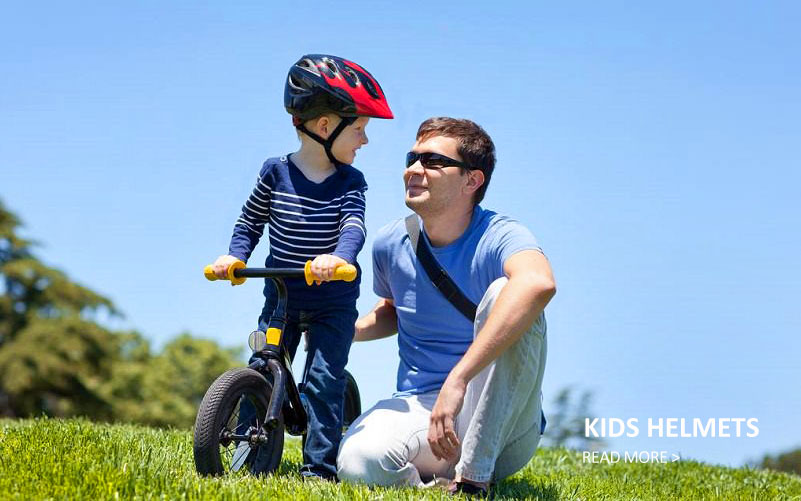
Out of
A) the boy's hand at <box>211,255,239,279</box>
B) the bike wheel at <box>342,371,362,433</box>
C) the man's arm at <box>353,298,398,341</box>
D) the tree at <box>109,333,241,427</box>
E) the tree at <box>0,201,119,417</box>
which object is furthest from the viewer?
the tree at <box>109,333,241,427</box>

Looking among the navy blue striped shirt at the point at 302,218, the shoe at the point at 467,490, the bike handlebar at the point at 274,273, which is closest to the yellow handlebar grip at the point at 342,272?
the bike handlebar at the point at 274,273

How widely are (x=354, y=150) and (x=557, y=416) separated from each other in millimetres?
22504

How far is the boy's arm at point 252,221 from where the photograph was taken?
5.15 m

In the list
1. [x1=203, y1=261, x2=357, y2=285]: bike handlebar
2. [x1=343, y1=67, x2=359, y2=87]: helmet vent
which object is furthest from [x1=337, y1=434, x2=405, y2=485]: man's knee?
[x1=343, y1=67, x2=359, y2=87]: helmet vent

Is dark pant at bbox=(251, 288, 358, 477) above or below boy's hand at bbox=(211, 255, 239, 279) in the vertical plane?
below

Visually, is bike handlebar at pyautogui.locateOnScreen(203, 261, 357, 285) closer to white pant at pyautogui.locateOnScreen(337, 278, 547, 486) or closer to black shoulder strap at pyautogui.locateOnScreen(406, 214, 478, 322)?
black shoulder strap at pyautogui.locateOnScreen(406, 214, 478, 322)

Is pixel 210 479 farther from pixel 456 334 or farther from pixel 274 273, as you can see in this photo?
pixel 456 334

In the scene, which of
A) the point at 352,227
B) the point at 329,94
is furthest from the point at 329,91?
the point at 352,227

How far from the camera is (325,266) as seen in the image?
4.51m

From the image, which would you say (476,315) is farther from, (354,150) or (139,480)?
(139,480)

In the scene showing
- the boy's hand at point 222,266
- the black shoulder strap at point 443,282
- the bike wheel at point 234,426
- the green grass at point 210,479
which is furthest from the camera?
the black shoulder strap at point 443,282

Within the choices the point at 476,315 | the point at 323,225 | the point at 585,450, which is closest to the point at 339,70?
the point at 323,225

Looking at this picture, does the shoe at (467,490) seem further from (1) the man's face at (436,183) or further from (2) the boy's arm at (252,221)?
(2) the boy's arm at (252,221)

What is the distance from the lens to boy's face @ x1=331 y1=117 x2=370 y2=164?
514 cm
